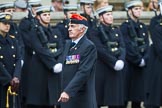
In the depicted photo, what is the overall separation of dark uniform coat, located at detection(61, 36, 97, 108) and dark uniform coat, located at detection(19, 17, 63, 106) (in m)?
2.08

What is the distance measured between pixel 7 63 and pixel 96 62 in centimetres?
140

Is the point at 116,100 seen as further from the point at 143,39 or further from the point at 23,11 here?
the point at 23,11

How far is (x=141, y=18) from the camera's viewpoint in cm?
1485

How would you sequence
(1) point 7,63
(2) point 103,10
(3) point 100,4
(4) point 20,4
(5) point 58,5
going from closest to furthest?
(1) point 7,63
(2) point 103,10
(3) point 100,4
(4) point 20,4
(5) point 58,5

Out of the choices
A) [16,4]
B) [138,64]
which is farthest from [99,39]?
[16,4]

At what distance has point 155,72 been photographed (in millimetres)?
13375

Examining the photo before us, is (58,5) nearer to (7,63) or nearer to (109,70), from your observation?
(109,70)

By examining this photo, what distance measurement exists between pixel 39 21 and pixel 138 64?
1767 millimetres

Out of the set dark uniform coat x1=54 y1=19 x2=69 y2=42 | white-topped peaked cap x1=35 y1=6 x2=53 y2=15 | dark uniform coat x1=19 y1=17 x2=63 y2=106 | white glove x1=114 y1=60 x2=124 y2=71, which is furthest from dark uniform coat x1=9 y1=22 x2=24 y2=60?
white glove x1=114 y1=60 x2=124 y2=71

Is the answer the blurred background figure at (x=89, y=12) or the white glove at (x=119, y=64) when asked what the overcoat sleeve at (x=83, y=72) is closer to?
the white glove at (x=119, y=64)

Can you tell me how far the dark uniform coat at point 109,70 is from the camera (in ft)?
43.1

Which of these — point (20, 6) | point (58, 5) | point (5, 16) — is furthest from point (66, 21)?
point (58, 5)

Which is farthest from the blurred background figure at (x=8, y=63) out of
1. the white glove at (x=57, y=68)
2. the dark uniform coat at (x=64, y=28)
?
the dark uniform coat at (x=64, y=28)

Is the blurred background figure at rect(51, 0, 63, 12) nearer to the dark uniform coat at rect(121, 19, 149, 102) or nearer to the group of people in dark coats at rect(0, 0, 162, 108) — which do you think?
the group of people in dark coats at rect(0, 0, 162, 108)
